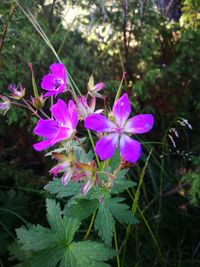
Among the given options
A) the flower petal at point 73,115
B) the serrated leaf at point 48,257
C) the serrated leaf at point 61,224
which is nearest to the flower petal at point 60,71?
the flower petal at point 73,115

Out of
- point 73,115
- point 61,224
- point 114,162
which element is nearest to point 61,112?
point 73,115

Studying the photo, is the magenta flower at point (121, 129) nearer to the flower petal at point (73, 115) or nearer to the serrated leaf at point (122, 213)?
the flower petal at point (73, 115)

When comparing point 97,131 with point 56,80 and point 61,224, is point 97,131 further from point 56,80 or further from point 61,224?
point 61,224

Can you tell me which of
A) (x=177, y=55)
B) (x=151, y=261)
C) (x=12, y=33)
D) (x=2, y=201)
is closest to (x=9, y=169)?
(x=2, y=201)

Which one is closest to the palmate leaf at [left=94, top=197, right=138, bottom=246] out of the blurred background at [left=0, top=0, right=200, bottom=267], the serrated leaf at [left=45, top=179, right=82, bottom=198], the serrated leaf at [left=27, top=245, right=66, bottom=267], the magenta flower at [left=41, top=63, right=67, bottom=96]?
the serrated leaf at [left=45, top=179, right=82, bottom=198]

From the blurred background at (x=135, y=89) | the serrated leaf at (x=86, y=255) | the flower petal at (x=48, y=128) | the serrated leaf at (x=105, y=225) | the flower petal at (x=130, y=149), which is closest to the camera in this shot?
the flower petal at (x=130, y=149)

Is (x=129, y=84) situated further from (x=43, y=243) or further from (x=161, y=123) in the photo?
(x=43, y=243)
